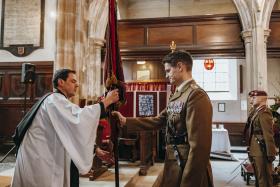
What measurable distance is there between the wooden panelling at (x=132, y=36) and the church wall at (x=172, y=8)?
120 inches

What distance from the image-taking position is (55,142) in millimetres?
2314

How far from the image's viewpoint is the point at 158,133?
6648 mm

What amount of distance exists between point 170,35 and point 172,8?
4.03 metres

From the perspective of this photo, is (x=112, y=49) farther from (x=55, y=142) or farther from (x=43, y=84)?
(x=43, y=84)

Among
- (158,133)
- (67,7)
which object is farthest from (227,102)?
(67,7)

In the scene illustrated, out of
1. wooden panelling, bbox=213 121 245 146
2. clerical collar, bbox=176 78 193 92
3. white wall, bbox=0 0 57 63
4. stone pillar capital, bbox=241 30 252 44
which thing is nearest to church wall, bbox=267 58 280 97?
wooden panelling, bbox=213 121 245 146

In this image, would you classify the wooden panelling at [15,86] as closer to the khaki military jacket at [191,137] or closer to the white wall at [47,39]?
the white wall at [47,39]

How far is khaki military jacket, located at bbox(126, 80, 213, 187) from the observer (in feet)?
5.60

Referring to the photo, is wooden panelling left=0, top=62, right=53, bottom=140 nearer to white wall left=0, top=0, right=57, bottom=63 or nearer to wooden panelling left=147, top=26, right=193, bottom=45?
white wall left=0, top=0, right=57, bottom=63

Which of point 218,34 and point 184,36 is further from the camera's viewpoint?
point 184,36

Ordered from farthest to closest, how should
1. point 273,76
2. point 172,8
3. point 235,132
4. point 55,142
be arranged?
point 172,8 → point 273,76 → point 235,132 → point 55,142

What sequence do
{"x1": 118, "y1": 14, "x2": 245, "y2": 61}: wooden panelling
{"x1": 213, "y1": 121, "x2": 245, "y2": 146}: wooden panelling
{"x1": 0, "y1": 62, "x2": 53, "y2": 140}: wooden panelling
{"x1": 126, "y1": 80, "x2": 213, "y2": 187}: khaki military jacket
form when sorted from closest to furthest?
{"x1": 126, "y1": 80, "x2": 213, "y2": 187}: khaki military jacket
{"x1": 0, "y1": 62, "x2": 53, "y2": 140}: wooden panelling
{"x1": 118, "y1": 14, "x2": 245, "y2": 61}: wooden panelling
{"x1": 213, "y1": 121, "x2": 245, "y2": 146}: wooden panelling

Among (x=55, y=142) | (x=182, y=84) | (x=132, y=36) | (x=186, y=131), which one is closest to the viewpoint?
(x=186, y=131)

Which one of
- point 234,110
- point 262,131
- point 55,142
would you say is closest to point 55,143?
point 55,142
